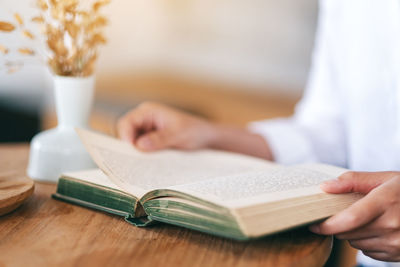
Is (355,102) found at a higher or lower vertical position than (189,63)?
higher

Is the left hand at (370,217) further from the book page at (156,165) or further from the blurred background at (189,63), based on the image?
the blurred background at (189,63)

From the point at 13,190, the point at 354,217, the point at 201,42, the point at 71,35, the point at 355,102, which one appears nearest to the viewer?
the point at 354,217

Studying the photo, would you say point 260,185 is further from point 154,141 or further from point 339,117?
point 339,117

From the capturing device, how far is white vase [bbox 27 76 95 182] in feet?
2.90

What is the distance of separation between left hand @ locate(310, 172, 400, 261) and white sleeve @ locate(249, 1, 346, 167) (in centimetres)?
53

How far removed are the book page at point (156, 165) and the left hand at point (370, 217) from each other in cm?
17

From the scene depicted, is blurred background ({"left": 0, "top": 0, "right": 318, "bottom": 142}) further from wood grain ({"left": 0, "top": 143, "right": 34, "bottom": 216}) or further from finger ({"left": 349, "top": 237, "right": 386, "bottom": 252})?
finger ({"left": 349, "top": 237, "right": 386, "bottom": 252})

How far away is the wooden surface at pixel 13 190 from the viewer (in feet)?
2.19

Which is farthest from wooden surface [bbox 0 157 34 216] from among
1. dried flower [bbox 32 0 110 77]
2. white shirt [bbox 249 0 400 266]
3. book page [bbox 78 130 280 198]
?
white shirt [bbox 249 0 400 266]

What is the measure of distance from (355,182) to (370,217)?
2.6 inches

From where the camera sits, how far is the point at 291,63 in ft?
7.98

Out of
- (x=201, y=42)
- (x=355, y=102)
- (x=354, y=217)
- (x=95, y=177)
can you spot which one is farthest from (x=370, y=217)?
(x=201, y=42)

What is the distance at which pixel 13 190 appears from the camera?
2.31 feet

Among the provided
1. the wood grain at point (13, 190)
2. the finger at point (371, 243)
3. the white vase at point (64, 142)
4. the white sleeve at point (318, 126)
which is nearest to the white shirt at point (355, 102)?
the white sleeve at point (318, 126)
